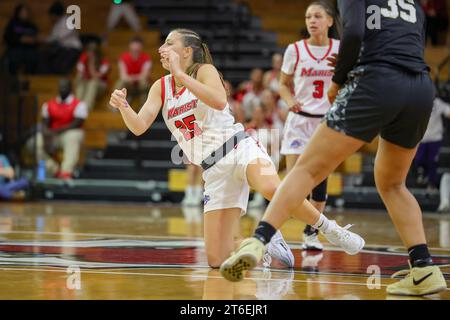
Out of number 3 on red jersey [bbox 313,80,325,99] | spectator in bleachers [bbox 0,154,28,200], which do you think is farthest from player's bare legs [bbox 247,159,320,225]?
spectator in bleachers [bbox 0,154,28,200]

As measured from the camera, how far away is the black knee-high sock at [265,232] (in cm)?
519

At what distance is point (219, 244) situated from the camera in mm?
6473

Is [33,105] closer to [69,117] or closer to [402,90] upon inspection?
[69,117]

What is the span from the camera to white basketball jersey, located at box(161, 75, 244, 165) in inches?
255

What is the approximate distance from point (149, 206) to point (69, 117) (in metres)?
2.51

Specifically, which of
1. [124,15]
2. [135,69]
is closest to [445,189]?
[135,69]

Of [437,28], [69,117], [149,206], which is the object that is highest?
[437,28]

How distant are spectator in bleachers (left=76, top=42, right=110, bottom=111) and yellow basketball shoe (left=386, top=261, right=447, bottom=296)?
39.2 ft

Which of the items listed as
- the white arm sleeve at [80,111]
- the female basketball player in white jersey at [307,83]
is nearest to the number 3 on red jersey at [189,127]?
the female basketball player in white jersey at [307,83]

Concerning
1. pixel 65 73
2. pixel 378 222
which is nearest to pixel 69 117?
pixel 65 73

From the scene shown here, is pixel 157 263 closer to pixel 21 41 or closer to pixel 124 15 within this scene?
pixel 21 41

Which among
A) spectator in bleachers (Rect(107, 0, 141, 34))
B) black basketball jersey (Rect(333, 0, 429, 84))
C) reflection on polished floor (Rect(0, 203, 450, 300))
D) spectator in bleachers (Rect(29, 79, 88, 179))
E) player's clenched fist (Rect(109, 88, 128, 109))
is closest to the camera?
black basketball jersey (Rect(333, 0, 429, 84))

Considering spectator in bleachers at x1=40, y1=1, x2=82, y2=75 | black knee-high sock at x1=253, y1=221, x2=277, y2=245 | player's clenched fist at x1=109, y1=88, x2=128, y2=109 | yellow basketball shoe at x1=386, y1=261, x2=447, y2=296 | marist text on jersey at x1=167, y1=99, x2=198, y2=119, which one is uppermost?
spectator in bleachers at x1=40, y1=1, x2=82, y2=75

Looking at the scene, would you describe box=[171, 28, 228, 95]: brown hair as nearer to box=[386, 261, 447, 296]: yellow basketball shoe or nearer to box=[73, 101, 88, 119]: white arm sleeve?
box=[386, 261, 447, 296]: yellow basketball shoe
